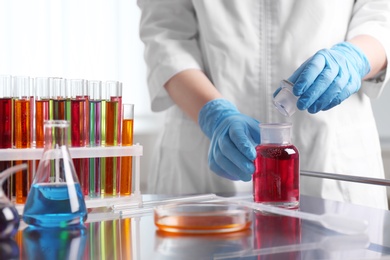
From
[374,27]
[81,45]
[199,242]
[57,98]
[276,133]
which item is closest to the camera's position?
[199,242]

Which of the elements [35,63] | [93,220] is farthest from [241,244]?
[35,63]

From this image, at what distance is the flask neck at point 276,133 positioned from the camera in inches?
52.2

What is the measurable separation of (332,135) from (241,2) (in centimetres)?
51

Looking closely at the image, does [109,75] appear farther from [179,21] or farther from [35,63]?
[179,21]

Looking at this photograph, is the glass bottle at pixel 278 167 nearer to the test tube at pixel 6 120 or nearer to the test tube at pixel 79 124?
the test tube at pixel 79 124

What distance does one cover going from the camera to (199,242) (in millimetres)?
1056

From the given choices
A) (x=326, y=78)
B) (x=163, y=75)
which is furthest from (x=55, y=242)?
(x=163, y=75)

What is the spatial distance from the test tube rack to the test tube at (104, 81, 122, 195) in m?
0.03

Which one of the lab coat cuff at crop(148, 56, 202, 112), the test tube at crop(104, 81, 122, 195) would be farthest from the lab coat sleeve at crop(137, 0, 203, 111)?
the test tube at crop(104, 81, 122, 195)

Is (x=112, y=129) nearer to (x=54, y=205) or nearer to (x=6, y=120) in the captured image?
(x=6, y=120)

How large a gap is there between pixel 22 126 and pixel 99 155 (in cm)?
18

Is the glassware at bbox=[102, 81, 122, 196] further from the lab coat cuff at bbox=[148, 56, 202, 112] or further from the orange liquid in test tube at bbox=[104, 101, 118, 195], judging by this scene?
the lab coat cuff at bbox=[148, 56, 202, 112]

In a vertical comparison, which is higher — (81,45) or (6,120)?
(81,45)

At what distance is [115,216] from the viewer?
4.39 feet
